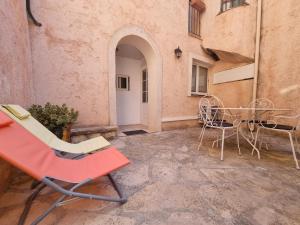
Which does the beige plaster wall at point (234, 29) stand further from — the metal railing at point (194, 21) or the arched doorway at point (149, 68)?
the arched doorway at point (149, 68)

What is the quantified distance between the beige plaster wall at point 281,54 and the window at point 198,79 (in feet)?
5.69

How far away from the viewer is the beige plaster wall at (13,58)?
1.42 m

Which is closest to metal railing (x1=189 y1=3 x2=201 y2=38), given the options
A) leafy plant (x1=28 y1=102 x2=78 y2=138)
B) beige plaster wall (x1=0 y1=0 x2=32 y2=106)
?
beige plaster wall (x1=0 y1=0 x2=32 y2=106)

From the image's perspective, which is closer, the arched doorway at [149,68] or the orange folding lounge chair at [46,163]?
the orange folding lounge chair at [46,163]

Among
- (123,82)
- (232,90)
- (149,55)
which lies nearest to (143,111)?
(123,82)

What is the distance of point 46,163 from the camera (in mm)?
990

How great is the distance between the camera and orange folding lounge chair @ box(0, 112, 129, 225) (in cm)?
81

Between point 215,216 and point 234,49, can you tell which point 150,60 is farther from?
point 215,216

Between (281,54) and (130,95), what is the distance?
435 centimetres

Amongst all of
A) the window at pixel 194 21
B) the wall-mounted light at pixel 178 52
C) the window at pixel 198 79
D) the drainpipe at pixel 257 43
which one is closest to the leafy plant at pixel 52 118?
the wall-mounted light at pixel 178 52

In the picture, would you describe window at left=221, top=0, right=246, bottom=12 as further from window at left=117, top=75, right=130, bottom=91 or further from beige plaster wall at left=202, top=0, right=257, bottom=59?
window at left=117, top=75, right=130, bottom=91

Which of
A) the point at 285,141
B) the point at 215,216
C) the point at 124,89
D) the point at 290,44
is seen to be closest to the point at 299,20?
the point at 290,44

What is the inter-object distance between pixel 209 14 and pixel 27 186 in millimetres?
5827

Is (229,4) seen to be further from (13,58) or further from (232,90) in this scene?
(13,58)
